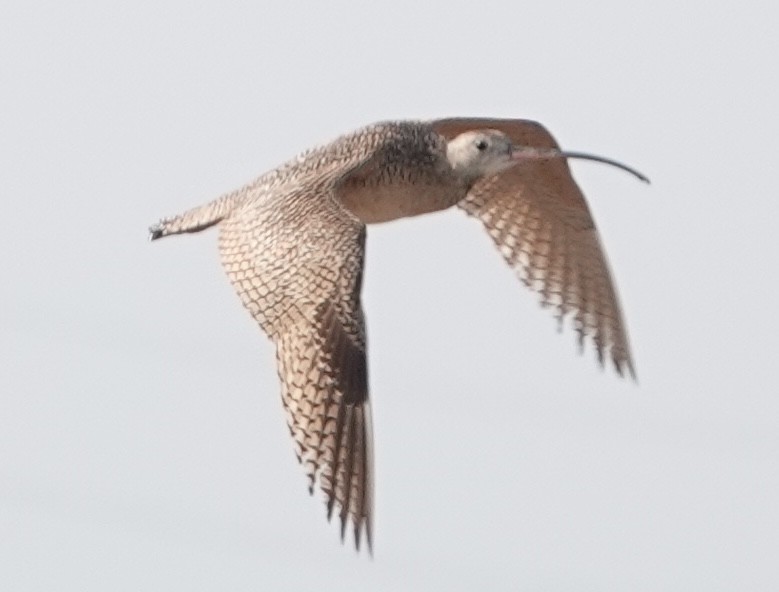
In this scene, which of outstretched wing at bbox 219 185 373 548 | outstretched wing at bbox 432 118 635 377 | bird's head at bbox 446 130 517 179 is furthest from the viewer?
outstretched wing at bbox 432 118 635 377

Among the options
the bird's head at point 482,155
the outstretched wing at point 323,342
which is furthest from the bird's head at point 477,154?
the outstretched wing at point 323,342

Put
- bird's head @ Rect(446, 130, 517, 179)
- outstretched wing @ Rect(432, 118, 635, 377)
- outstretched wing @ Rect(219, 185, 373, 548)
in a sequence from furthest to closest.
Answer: outstretched wing @ Rect(432, 118, 635, 377), bird's head @ Rect(446, 130, 517, 179), outstretched wing @ Rect(219, 185, 373, 548)

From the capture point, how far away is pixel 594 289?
80.5 feet

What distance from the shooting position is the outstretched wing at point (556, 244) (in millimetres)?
24422

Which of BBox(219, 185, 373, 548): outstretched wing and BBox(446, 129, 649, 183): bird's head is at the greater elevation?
BBox(446, 129, 649, 183): bird's head

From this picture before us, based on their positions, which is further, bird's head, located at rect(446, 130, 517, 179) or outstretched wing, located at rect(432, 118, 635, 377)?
outstretched wing, located at rect(432, 118, 635, 377)

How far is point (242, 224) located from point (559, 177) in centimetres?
476

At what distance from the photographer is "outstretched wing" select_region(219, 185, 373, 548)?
61.4 ft

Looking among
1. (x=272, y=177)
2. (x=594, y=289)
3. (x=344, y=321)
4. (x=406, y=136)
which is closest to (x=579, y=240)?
(x=594, y=289)

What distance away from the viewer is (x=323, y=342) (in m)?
19.0

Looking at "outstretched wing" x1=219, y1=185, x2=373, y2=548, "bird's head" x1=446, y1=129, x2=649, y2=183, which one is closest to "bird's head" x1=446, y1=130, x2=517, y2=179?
"bird's head" x1=446, y1=129, x2=649, y2=183

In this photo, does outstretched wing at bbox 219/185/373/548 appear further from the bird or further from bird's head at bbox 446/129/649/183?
bird's head at bbox 446/129/649/183

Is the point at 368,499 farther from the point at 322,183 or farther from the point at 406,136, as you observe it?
the point at 406,136

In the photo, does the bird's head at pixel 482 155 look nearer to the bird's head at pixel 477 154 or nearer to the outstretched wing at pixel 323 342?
the bird's head at pixel 477 154
